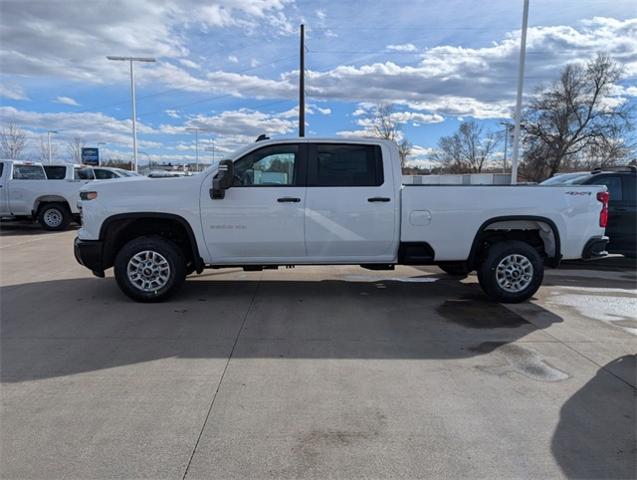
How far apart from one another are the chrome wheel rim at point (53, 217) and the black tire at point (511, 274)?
41.9ft

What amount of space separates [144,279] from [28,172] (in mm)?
10770

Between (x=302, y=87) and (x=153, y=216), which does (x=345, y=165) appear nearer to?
(x=153, y=216)

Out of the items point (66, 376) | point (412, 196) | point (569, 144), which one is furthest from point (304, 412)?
point (569, 144)

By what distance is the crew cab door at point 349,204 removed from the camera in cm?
607

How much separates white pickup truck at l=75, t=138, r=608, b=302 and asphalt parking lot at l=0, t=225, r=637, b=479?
0.55m

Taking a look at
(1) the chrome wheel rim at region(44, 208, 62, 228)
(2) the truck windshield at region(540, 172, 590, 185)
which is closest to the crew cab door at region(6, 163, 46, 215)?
(1) the chrome wheel rim at region(44, 208, 62, 228)

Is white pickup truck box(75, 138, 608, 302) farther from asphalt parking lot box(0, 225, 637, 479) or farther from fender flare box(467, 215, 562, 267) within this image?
asphalt parking lot box(0, 225, 637, 479)

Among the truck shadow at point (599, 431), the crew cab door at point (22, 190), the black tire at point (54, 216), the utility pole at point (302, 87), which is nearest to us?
the truck shadow at point (599, 431)

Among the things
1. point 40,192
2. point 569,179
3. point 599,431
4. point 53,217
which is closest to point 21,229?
point 53,217

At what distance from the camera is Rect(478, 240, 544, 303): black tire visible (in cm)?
625

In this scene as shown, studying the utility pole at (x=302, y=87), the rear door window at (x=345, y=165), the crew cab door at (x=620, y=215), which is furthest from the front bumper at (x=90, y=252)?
the utility pole at (x=302, y=87)

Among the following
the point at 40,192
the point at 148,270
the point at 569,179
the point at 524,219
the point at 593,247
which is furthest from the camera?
the point at 40,192

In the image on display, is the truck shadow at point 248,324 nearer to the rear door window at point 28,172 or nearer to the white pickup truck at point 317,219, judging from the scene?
the white pickup truck at point 317,219

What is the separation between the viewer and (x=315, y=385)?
12.7 ft
